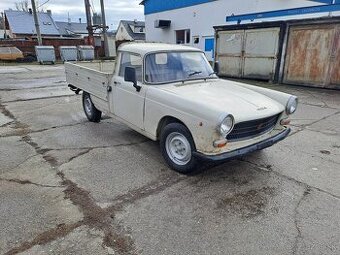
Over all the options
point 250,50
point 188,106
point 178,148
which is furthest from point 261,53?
point 188,106

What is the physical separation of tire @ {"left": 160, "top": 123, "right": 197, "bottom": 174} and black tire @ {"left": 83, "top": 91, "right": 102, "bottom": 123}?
2864 mm

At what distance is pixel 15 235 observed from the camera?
9.02 feet

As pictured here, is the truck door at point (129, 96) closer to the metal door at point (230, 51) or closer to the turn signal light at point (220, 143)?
the turn signal light at point (220, 143)

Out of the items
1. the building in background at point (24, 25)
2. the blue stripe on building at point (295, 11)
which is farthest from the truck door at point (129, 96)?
the building in background at point (24, 25)

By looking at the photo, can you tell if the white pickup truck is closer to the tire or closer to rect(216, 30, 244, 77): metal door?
the tire

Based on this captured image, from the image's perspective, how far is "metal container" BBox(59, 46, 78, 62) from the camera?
2460 cm

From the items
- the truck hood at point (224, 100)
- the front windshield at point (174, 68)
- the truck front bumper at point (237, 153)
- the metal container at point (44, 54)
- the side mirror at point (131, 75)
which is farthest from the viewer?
the metal container at point (44, 54)

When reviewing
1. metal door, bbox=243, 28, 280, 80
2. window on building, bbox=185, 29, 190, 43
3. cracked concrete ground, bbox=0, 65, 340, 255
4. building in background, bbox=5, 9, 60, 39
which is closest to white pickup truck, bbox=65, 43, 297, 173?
cracked concrete ground, bbox=0, 65, 340, 255

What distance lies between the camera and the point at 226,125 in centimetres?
331

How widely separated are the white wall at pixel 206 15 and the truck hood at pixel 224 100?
1316 centimetres

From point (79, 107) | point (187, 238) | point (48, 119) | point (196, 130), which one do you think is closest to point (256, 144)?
point (196, 130)

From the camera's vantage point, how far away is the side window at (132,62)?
4.51 meters

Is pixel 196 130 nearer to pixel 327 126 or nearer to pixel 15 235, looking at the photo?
pixel 15 235

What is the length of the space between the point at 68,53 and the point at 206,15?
12737mm
